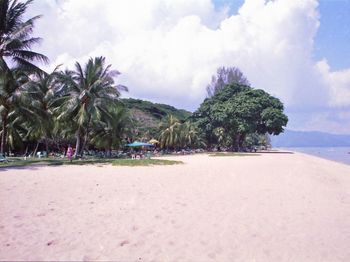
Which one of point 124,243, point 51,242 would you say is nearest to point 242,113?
point 124,243

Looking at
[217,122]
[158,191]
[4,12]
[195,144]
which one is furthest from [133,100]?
[158,191]

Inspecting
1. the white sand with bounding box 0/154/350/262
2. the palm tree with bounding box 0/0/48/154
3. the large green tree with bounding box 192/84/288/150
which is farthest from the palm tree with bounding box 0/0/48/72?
the large green tree with bounding box 192/84/288/150

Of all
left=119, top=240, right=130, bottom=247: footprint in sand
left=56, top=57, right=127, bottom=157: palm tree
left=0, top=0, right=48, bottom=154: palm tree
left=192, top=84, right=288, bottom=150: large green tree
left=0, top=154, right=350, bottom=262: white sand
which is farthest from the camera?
left=192, top=84, right=288, bottom=150: large green tree

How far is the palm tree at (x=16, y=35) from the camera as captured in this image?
1745 centimetres

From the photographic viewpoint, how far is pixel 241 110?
4638 cm

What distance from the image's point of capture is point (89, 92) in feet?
80.5

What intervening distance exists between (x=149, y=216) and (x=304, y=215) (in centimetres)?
349

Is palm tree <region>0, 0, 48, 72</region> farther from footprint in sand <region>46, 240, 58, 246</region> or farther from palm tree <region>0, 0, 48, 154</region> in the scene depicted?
footprint in sand <region>46, 240, 58, 246</region>

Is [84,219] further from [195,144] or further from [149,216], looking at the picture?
[195,144]

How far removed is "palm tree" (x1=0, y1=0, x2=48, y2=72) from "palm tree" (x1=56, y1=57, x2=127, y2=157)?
5.92 m

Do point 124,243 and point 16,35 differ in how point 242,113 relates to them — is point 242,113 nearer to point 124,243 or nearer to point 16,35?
point 16,35

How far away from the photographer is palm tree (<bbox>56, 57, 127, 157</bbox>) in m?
24.3

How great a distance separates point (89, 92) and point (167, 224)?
20.2 meters

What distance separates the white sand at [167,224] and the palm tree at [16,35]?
10.8 metres
